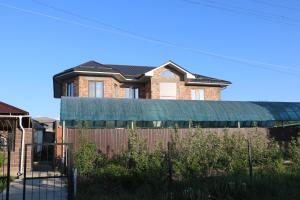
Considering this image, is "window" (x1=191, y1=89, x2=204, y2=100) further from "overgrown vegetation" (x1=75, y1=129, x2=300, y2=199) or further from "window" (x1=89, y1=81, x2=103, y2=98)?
"overgrown vegetation" (x1=75, y1=129, x2=300, y2=199)

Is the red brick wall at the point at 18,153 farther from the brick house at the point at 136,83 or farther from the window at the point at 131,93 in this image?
the window at the point at 131,93

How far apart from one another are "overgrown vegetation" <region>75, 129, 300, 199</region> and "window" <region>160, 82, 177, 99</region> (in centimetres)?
1422

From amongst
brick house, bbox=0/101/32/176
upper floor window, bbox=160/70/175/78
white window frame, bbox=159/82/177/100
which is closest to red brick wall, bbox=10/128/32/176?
brick house, bbox=0/101/32/176

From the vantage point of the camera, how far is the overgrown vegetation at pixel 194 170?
32.4 ft

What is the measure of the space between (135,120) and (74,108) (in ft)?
12.1

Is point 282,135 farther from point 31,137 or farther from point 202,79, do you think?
point 31,137

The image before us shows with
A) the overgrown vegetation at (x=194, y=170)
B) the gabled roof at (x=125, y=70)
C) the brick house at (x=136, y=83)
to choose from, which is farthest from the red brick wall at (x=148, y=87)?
the overgrown vegetation at (x=194, y=170)

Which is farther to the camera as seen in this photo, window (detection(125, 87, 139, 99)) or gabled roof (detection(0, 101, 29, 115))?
window (detection(125, 87, 139, 99))

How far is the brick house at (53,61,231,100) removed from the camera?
28.6m

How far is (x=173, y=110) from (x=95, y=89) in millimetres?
7023

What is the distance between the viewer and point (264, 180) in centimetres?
1093

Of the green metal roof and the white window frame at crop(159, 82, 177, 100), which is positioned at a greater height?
the white window frame at crop(159, 82, 177, 100)

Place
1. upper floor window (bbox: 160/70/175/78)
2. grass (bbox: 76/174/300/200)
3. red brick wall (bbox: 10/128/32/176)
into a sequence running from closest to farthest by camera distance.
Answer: grass (bbox: 76/174/300/200) < red brick wall (bbox: 10/128/32/176) < upper floor window (bbox: 160/70/175/78)

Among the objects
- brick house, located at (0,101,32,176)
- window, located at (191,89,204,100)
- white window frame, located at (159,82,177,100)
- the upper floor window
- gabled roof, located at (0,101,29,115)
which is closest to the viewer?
brick house, located at (0,101,32,176)
